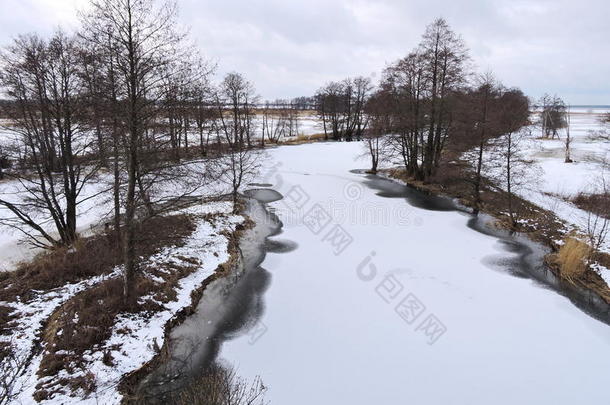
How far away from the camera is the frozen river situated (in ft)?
21.4

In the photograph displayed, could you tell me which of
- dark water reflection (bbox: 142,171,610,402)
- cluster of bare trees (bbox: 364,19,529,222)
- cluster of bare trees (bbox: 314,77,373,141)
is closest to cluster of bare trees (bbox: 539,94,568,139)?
cluster of bare trees (bbox: 314,77,373,141)

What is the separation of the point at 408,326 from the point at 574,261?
7459 millimetres

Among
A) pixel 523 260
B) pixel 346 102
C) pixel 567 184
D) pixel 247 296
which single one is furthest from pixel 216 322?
pixel 346 102

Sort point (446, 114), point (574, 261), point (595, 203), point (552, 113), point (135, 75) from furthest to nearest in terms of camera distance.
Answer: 1. point (552, 113)
2. point (446, 114)
3. point (595, 203)
4. point (574, 261)
5. point (135, 75)

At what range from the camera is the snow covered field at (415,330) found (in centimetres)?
648

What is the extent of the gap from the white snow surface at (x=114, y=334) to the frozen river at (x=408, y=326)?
1.26m

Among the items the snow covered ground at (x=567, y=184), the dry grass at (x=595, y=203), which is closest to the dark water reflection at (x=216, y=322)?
the snow covered ground at (x=567, y=184)

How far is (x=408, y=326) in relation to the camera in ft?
27.7

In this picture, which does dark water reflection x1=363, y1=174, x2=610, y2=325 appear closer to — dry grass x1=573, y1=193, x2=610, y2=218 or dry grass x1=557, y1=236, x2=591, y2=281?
dry grass x1=557, y1=236, x2=591, y2=281

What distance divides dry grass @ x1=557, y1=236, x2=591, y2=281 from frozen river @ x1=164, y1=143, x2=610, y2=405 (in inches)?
40.9

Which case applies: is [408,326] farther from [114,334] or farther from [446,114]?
[446,114]

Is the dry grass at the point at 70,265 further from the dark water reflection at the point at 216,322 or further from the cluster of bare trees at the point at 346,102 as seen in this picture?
the cluster of bare trees at the point at 346,102

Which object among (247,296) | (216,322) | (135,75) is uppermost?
(135,75)

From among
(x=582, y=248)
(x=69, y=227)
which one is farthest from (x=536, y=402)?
(x=69, y=227)
